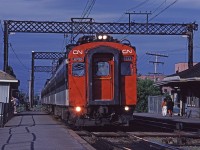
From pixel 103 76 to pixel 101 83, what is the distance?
306 mm

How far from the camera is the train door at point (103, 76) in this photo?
2305 centimetres

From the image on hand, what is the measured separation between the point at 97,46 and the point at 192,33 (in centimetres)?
2538

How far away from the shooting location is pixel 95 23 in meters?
48.6

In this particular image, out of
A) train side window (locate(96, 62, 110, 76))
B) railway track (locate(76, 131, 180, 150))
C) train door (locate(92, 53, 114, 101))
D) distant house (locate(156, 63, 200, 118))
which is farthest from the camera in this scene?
distant house (locate(156, 63, 200, 118))

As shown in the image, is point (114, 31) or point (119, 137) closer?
point (119, 137)

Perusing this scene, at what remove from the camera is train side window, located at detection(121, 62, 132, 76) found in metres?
23.6

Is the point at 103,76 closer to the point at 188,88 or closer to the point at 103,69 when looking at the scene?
the point at 103,69

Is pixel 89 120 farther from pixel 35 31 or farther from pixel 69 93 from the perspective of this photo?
pixel 35 31

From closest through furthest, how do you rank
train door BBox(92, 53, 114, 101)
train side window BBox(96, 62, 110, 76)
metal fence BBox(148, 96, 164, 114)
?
train door BBox(92, 53, 114, 101) → train side window BBox(96, 62, 110, 76) → metal fence BBox(148, 96, 164, 114)

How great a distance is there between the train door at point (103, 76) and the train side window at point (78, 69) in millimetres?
429

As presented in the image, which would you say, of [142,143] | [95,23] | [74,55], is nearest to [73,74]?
[74,55]

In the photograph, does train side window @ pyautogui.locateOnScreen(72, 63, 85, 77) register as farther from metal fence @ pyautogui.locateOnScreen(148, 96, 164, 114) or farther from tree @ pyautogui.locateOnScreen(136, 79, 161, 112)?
tree @ pyautogui.locateOnScreen(136, 79, 161, 112)

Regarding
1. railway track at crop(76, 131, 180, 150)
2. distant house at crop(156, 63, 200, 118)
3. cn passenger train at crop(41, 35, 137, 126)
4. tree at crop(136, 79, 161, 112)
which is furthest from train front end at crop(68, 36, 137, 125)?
tree at crop(136, 79, 161, 112)

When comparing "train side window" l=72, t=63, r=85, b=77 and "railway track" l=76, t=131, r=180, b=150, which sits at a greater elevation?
"train side window" l=72, t=63, r=85, b=77
